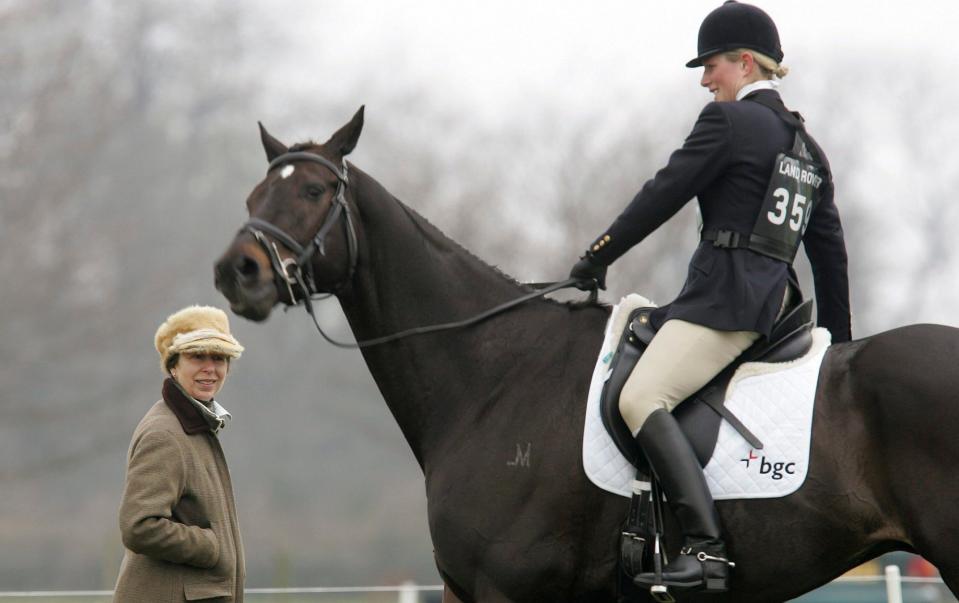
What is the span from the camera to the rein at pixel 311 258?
16.3ft

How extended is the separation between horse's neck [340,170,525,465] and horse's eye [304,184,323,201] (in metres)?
0.21

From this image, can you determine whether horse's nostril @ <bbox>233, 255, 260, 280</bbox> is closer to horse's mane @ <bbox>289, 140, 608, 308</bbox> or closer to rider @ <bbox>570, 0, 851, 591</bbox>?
horse's mane @ <bbox>289, 140, 608, 308</bbox>

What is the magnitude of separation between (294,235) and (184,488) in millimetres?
1257

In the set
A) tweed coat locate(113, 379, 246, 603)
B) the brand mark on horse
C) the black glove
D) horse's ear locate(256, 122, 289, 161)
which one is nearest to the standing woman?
tweed coat locate(113, 379, 246, 603)

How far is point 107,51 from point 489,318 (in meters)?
22.3

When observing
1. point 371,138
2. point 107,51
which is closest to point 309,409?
point 371,138

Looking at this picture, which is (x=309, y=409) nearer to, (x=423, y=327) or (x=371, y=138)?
(x=371, y=138)

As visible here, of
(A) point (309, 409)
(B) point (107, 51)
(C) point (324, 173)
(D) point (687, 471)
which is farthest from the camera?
(A) point (309, 409)

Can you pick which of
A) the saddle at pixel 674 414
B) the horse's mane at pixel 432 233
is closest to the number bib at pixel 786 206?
the saddle at pixel 674 414

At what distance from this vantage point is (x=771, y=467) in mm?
4723

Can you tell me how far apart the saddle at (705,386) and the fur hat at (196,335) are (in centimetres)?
173

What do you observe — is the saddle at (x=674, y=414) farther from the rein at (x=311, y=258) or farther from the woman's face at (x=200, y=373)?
the woman's face at (x=200, y=373)

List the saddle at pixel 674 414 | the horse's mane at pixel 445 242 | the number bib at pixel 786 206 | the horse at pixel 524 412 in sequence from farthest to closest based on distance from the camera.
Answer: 1. the horse's mane at pixel 445 242
2. the number bib at pixel 786 206
3. the saddle at pixel 674 414
4. the horse at pixel 524 412

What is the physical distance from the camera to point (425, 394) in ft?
17.3
